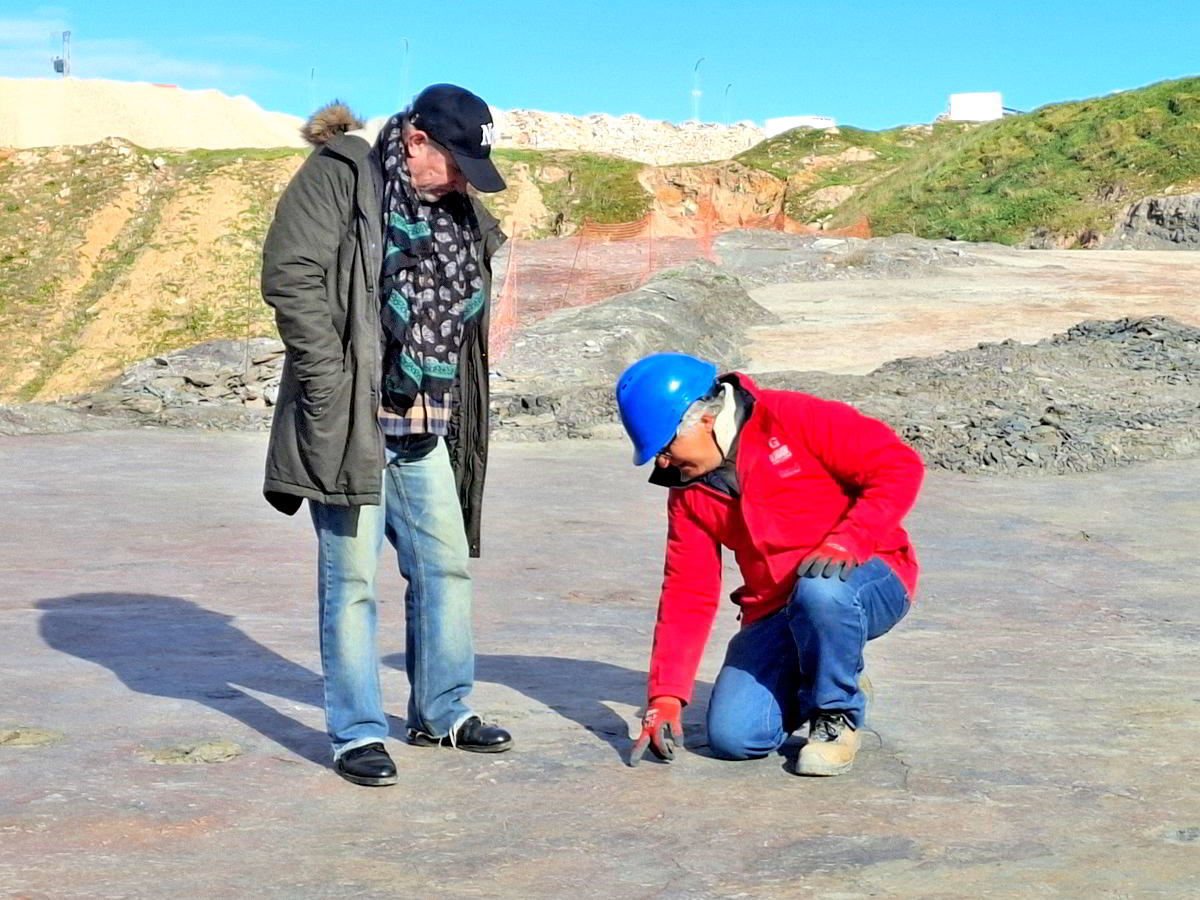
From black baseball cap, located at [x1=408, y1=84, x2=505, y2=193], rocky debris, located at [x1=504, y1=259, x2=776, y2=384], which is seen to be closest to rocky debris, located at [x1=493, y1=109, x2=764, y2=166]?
rocky debris, located at [x1=504, y1=259, x2=776, y2=384]

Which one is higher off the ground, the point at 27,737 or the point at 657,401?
the point at 657,401

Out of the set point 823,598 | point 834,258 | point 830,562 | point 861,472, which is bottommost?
point 823,598

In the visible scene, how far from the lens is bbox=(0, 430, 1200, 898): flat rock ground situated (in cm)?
405

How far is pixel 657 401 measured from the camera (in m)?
4.68

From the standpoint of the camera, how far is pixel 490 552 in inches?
368

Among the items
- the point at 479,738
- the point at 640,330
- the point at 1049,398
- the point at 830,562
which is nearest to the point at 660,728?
the point at 479,738

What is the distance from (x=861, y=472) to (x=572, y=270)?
2597 cm

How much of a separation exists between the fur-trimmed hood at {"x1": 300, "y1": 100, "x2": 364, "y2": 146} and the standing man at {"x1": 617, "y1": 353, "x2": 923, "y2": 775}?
108 centimetres

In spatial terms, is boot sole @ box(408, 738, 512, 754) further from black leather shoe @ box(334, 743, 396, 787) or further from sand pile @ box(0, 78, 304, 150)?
sand pile @ box(0, 78, 304, 150)

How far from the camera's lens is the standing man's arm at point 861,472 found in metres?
4.81

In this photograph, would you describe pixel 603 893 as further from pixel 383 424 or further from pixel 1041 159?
pixel 1041 159

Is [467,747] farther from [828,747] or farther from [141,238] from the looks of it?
[141,238]

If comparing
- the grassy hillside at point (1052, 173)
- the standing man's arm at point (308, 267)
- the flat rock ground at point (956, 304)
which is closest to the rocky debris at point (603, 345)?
the flat rock ground at point (956, 304)

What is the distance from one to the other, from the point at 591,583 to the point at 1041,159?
1823 inches
